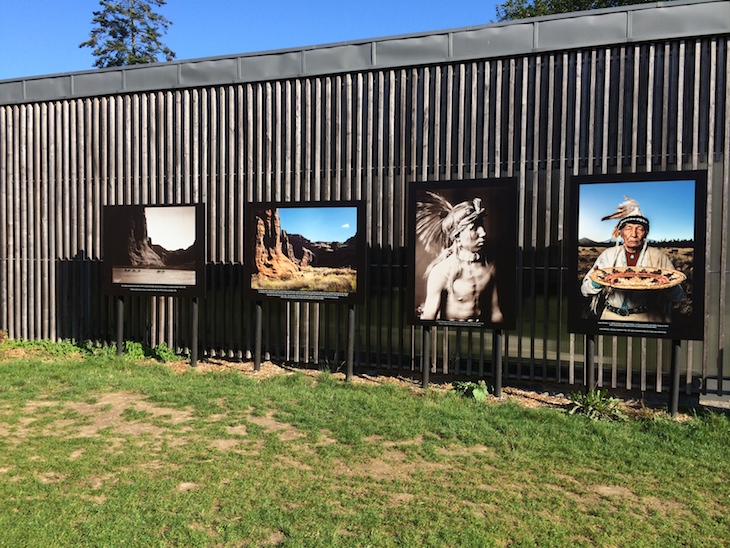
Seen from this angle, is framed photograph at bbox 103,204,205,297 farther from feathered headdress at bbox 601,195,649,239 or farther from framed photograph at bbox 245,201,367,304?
feathered headdress at bbox 601,195,649,239

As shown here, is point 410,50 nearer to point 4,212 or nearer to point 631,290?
point 631,290

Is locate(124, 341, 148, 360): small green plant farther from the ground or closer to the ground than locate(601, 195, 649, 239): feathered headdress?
closer to the ground

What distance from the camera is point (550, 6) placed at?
26.6 m

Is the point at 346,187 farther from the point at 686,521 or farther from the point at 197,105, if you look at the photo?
the point at 686,521

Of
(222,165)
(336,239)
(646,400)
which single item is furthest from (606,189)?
(222,165)

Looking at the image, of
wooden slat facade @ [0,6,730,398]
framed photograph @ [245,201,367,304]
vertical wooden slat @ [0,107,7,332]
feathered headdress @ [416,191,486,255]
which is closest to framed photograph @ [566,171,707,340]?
wooden slat facade @ [0,6,730,398]

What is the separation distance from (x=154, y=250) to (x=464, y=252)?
18.2 ft

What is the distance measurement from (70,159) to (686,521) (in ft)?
40.4

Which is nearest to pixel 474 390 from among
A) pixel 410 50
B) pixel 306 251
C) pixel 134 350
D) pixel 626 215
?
pixel 626 215

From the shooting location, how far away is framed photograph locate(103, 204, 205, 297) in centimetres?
980

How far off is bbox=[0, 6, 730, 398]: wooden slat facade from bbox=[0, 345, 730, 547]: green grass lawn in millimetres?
1647

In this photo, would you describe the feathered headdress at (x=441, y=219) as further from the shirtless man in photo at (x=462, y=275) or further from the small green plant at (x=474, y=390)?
the small green plant at (x=474, y=390)

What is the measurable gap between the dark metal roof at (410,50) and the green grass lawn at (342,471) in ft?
17.9

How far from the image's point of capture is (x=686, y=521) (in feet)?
14.2
